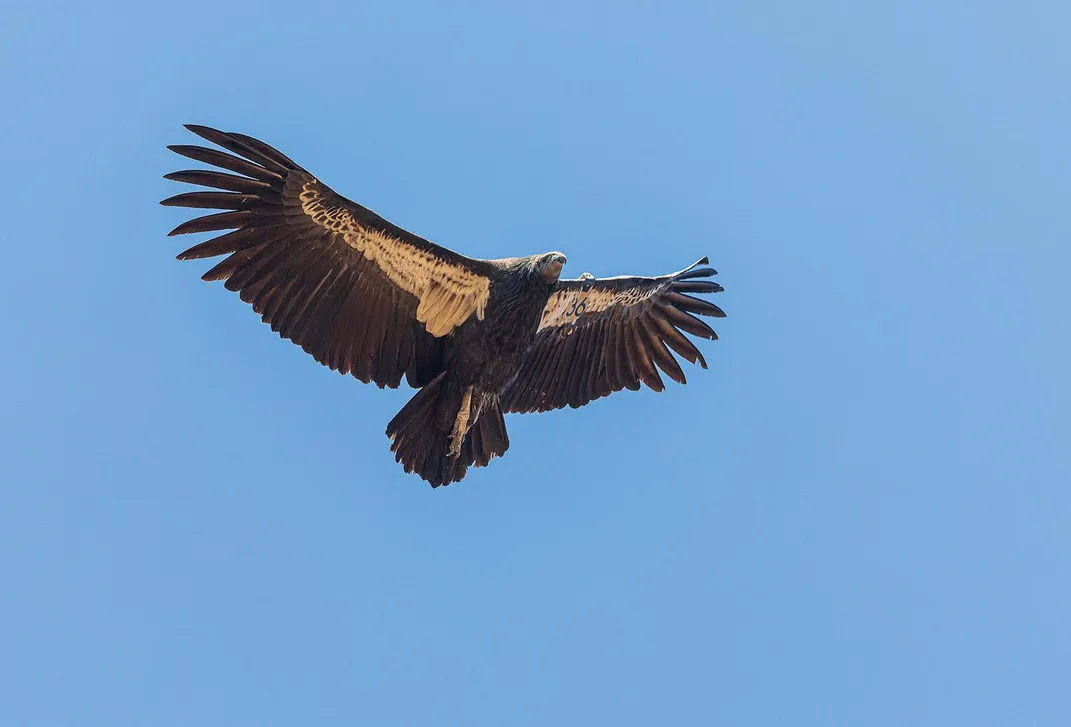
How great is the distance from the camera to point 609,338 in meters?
12.0

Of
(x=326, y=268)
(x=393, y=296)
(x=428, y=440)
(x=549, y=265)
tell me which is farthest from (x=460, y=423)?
(x=326, y=268)

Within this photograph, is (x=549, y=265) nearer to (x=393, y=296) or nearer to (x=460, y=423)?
(x=393, y=296)

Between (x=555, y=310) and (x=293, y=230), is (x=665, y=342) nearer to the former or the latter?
(x=555, y=310)

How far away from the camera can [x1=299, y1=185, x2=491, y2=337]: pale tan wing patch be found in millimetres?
10055

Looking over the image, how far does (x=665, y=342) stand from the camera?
40.4ft

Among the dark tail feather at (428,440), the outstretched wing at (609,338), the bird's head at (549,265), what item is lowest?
the dark tail feather at (428,440)

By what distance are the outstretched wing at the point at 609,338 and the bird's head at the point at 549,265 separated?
848 millimetres

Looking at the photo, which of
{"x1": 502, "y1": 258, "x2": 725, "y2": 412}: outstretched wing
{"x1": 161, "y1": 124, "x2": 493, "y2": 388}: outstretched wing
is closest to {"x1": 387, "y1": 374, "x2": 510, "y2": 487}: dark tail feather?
{"x1": 161, "y1": 124, "x2": 493, "y2": 388}: outstretched wing

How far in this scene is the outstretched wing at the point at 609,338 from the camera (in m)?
11.6

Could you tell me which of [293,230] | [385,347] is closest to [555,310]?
[385,347]

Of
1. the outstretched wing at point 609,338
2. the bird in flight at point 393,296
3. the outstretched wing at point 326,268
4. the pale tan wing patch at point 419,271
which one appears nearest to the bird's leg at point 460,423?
the bird in flight at point 393,296

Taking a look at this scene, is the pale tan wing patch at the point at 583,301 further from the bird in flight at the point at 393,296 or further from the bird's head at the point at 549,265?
the bird's head at the point at 549,265

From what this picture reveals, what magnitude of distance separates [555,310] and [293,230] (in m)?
2.58

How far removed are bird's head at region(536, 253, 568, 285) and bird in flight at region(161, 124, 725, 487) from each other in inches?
0.5
